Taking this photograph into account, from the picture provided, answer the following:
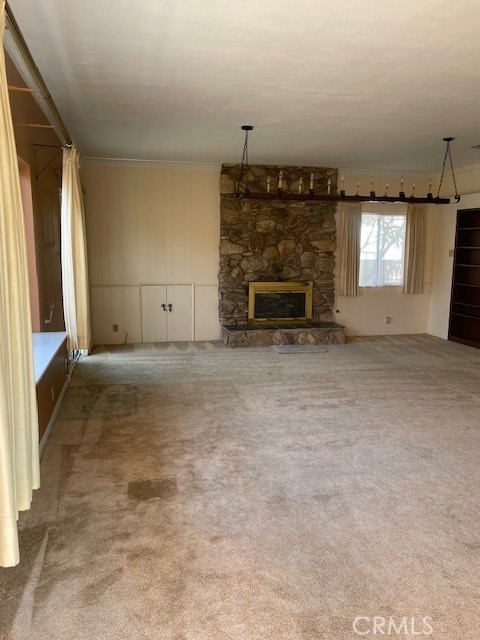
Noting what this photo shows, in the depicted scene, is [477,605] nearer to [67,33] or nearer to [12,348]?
[12,348]

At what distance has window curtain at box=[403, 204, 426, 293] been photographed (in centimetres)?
745

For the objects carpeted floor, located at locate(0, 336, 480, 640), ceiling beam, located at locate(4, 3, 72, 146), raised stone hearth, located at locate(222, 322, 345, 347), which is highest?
ceiling beam, located at locate(4, 3, 72, 146)

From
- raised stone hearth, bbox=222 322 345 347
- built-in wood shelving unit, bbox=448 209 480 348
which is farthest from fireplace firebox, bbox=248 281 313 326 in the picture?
built-in wood shelving unit, bbox=448 209 480 348

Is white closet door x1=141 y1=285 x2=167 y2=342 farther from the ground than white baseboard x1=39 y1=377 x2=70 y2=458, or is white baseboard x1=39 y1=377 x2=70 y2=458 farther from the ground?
white closet door x1=141 y1=285 x2=167 y2=342

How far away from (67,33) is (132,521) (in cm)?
279

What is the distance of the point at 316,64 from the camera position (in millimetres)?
3072

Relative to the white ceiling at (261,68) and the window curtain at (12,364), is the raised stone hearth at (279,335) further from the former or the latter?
the window curtain at (12,364)

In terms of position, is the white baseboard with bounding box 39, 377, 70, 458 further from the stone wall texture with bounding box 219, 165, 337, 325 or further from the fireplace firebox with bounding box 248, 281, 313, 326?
the fireplace firebox with bounding box 248, 281, 313, 326

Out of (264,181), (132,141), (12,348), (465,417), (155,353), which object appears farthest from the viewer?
(264,181)

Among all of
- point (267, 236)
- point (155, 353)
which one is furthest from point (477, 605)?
point (267, 236)

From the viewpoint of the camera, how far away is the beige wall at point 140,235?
21.6 feet

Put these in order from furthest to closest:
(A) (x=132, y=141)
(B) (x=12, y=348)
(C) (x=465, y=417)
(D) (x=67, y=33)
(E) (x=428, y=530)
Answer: (A) (x=132, y=141) < (C) (x=465, y=417) < (D) (x=67, y=33) < (E) (x=428, y=530) < (B) (x=12, y=348)
